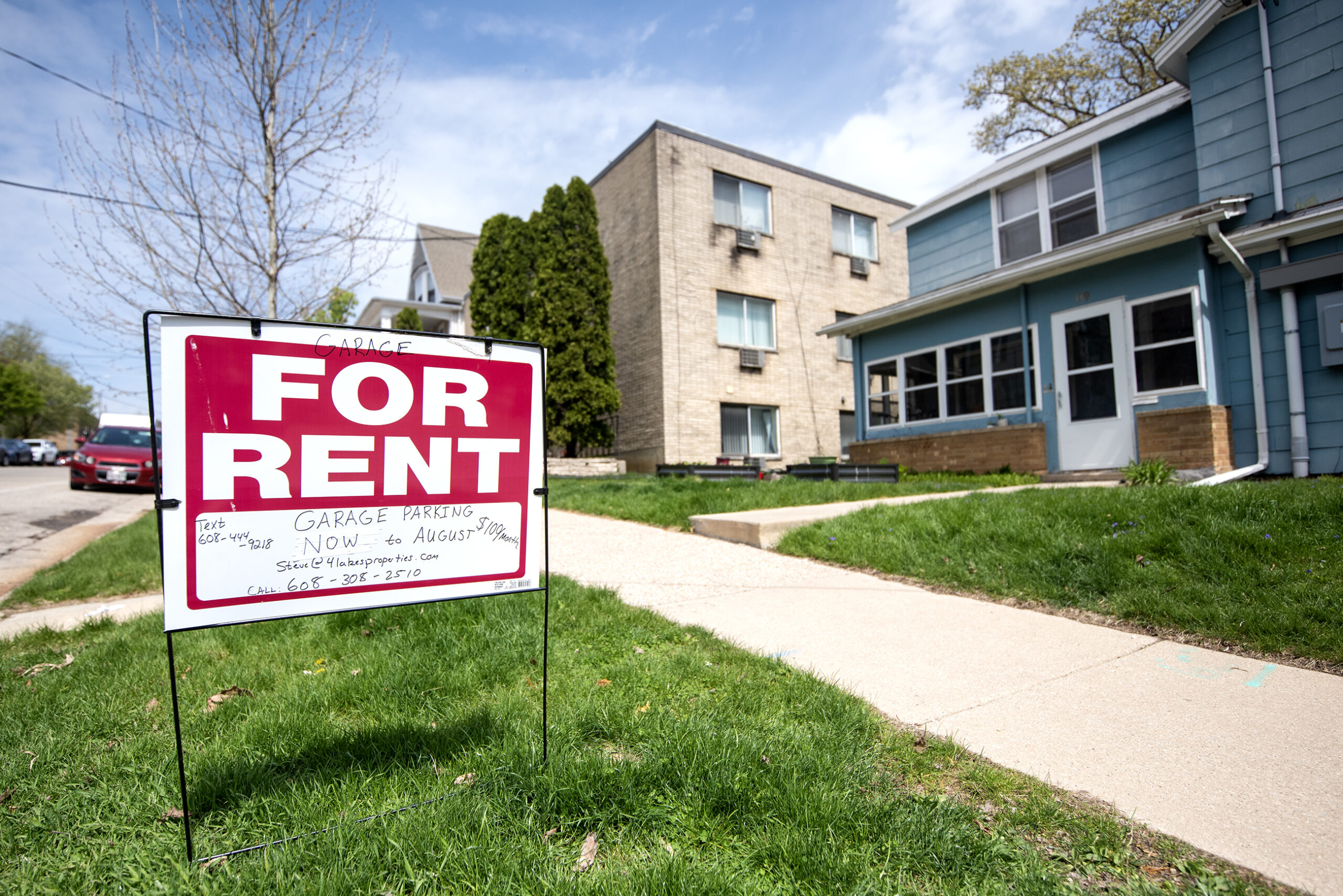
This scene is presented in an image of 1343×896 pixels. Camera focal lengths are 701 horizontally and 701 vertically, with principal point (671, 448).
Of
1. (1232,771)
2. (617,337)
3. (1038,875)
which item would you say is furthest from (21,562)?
(617,337)

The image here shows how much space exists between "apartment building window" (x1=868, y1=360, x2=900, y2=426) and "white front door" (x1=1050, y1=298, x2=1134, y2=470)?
3.51 meters

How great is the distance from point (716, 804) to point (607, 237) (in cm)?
1911

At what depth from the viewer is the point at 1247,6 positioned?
30.8 ft

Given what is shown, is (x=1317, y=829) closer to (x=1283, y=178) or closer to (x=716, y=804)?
(x=716, y=804)

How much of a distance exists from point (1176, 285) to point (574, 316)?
12.1m

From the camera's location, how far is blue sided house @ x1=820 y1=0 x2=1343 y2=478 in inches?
334

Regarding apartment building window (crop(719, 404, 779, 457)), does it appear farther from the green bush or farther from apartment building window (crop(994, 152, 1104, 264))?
the green bush

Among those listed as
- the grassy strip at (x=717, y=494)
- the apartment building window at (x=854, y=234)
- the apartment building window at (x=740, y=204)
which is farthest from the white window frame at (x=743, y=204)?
the grassy strip at (x=717, y=494)

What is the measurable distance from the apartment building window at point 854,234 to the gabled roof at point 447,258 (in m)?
15.2

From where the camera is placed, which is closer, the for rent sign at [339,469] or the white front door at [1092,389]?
the for rent sign at [339,469]

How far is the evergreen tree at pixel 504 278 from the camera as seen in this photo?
64.4 feet

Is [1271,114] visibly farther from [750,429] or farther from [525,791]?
[525,791]

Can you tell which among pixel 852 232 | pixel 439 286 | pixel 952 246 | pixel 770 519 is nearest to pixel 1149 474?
pixel 770 519

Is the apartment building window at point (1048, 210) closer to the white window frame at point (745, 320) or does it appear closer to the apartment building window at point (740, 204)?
the white window frame at point (745, 320)
